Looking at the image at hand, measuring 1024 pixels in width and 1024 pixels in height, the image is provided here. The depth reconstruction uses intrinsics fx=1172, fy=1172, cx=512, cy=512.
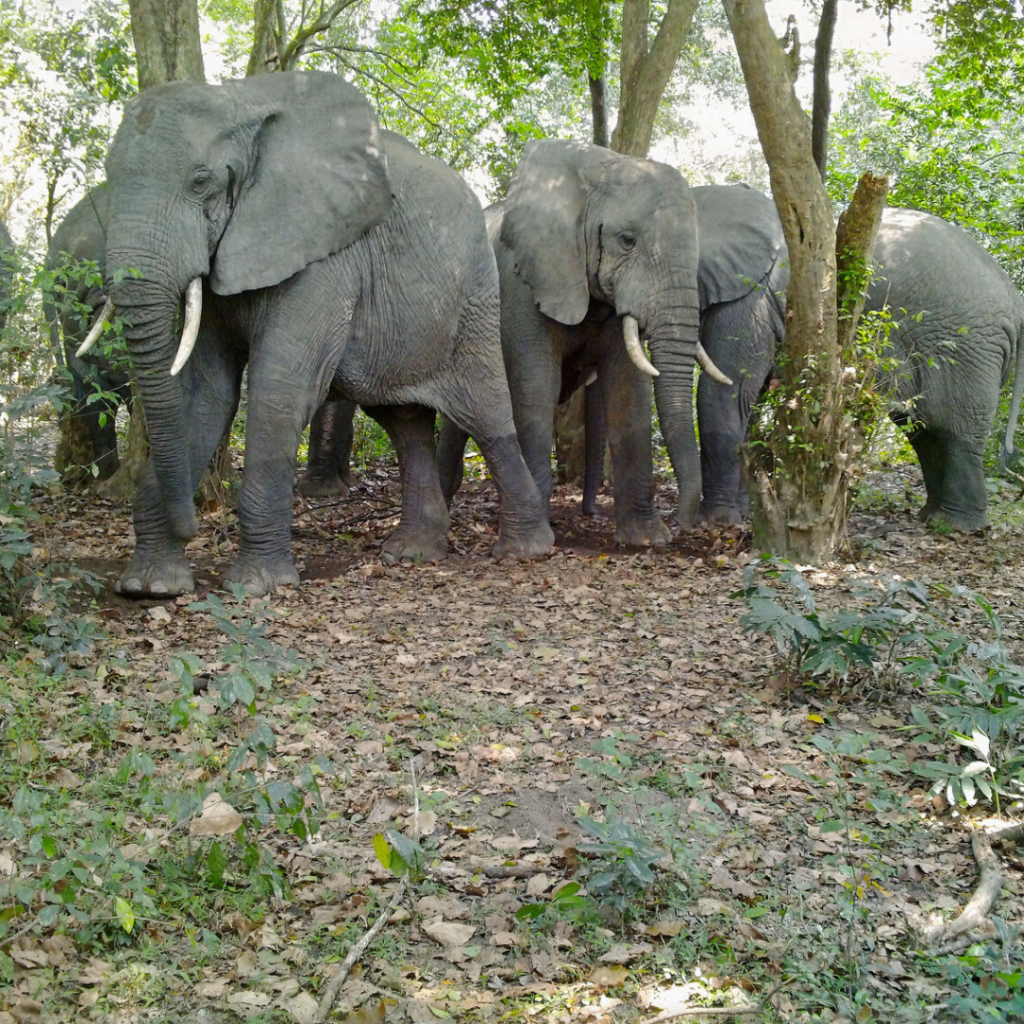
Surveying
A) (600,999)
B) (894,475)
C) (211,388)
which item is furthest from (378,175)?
(894,475)

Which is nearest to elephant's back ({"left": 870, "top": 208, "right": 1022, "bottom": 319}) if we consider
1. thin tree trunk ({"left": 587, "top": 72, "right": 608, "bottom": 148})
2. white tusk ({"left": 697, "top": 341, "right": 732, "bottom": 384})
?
white tusk ({"left": 697, "top": 341, "right": 732, "bottom": 384})

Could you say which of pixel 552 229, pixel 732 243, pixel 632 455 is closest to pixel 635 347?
pixel 632 455

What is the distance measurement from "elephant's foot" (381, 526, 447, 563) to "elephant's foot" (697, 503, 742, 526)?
3.14 metres

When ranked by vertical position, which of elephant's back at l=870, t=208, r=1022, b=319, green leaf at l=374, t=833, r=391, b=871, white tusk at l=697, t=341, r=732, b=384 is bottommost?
green leaf at l=374, t=833, r=391, b=871

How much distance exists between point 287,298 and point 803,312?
3957 millimetres

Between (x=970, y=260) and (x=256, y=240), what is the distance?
23.5 ft

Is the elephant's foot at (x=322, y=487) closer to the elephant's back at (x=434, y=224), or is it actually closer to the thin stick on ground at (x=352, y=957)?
the elephant's back at (x=434, y=224)

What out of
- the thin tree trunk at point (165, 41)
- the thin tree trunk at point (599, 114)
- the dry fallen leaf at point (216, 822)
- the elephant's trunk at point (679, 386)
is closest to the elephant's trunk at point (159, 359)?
the thin tree trunk at point (165, 41)

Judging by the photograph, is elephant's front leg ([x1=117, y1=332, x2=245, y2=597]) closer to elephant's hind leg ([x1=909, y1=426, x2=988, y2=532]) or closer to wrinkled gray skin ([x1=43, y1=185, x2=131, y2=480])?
wrinkled gray skin ([x1=43, y1=185, x2=131, y2=480])

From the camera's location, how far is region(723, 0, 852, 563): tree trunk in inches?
357

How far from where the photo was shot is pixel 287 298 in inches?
345

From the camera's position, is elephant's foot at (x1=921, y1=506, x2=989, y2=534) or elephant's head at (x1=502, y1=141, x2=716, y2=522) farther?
elephant's foot at (x1=921, y1=506, x2=989, y2=534)

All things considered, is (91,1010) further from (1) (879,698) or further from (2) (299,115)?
(2) (299,115)

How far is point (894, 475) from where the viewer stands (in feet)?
51.7
